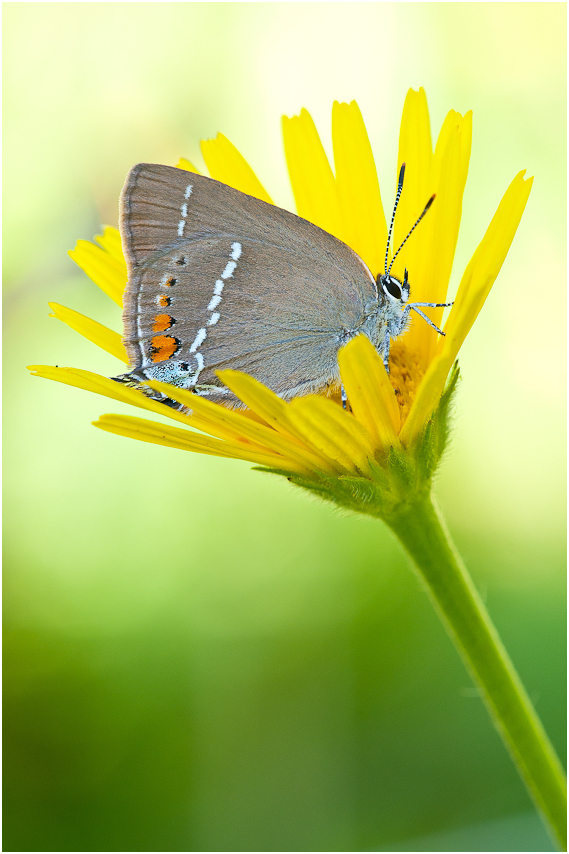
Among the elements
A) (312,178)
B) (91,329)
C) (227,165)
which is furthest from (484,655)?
(227,165)

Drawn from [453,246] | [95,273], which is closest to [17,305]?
[95,273]

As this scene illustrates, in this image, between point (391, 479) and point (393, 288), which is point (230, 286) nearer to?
point (393, 288)

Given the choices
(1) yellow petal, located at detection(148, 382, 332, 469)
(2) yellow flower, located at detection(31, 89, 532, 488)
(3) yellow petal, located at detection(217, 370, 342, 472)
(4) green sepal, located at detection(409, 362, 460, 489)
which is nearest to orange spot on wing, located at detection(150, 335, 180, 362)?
(2) yellow flower, located at detection(31, 89, 532, 488)

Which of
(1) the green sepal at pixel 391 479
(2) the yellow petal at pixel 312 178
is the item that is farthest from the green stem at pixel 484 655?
(2) the yellow petal at pixel 312 178

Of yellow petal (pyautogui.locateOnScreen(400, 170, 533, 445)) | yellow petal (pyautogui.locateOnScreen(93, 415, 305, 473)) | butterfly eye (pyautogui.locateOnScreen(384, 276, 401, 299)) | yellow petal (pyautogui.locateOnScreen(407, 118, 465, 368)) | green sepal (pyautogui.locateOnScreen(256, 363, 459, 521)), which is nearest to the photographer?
yellow petal (pyautogui.locateOnScreen(400, 170, 533, 445))

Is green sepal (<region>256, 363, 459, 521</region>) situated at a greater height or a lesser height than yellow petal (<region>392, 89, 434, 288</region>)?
lesser

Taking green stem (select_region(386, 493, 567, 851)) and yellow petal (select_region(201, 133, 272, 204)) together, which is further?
yellow petal (select_region(201, 133, 272, 204))

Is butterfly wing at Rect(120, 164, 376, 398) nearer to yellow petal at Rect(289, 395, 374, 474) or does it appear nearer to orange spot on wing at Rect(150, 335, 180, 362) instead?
orange spot on wing at Rect(150, 335, 180, 362)
